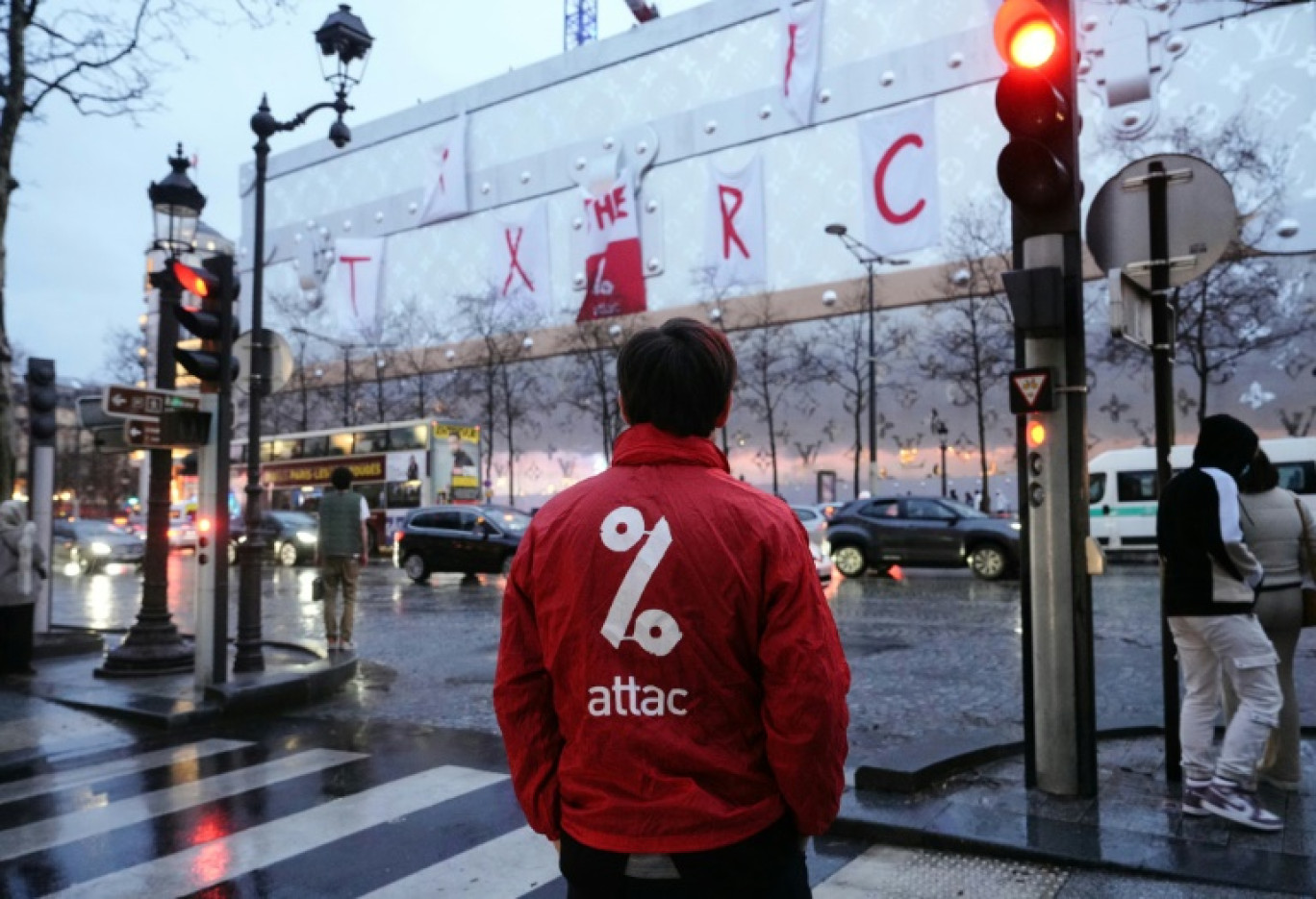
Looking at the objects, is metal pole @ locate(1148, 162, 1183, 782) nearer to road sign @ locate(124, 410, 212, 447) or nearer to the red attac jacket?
the red attac jacket

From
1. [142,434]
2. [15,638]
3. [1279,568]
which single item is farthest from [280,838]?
[15,638]

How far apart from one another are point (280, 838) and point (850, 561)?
54.7ft

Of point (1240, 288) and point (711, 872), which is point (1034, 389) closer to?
point (711, 872)

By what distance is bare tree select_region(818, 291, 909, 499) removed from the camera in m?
37.6

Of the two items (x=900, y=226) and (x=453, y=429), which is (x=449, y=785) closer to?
(x=453, y=429)

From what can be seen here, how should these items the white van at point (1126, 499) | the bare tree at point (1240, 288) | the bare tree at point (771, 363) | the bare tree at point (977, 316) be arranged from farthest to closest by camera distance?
the bare tree at point (771, 363)
the bare tree at point (977, 316)
the bare tree at point (1240, 288)
the white van at point (1126, 499)

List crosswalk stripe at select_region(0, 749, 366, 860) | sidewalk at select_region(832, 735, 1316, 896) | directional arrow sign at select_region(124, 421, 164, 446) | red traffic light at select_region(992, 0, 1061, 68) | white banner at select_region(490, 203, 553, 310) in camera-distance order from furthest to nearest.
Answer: white banner at select_region(490, 203, 553, 310)
directional arrow sign at select_region(124, 421, 164, 446)
crosswalk stripe at select_region(0, 749, 366, 860)
red traffic light at select_region(992, 0, 1061, 68)
sidewalk at select_region(832, 735, 1316, 896)

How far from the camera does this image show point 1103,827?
4.38m

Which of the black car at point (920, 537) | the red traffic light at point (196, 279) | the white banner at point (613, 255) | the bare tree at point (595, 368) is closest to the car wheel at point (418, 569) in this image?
the black car at point (920, 537)

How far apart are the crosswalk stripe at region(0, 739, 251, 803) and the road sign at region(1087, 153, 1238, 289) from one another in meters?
6.11

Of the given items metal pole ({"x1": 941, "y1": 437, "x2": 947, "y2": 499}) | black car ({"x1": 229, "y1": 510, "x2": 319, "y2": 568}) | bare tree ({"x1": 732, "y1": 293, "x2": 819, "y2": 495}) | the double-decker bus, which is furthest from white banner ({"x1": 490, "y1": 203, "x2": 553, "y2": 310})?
black car ({"x1": 229, "y1": 510, "x2": 319, "y2": 568})

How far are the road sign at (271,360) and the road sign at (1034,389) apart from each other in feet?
22.7

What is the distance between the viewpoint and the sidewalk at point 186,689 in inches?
303

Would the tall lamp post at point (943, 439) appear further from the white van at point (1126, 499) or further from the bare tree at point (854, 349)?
the white van at point (1126, 499)
